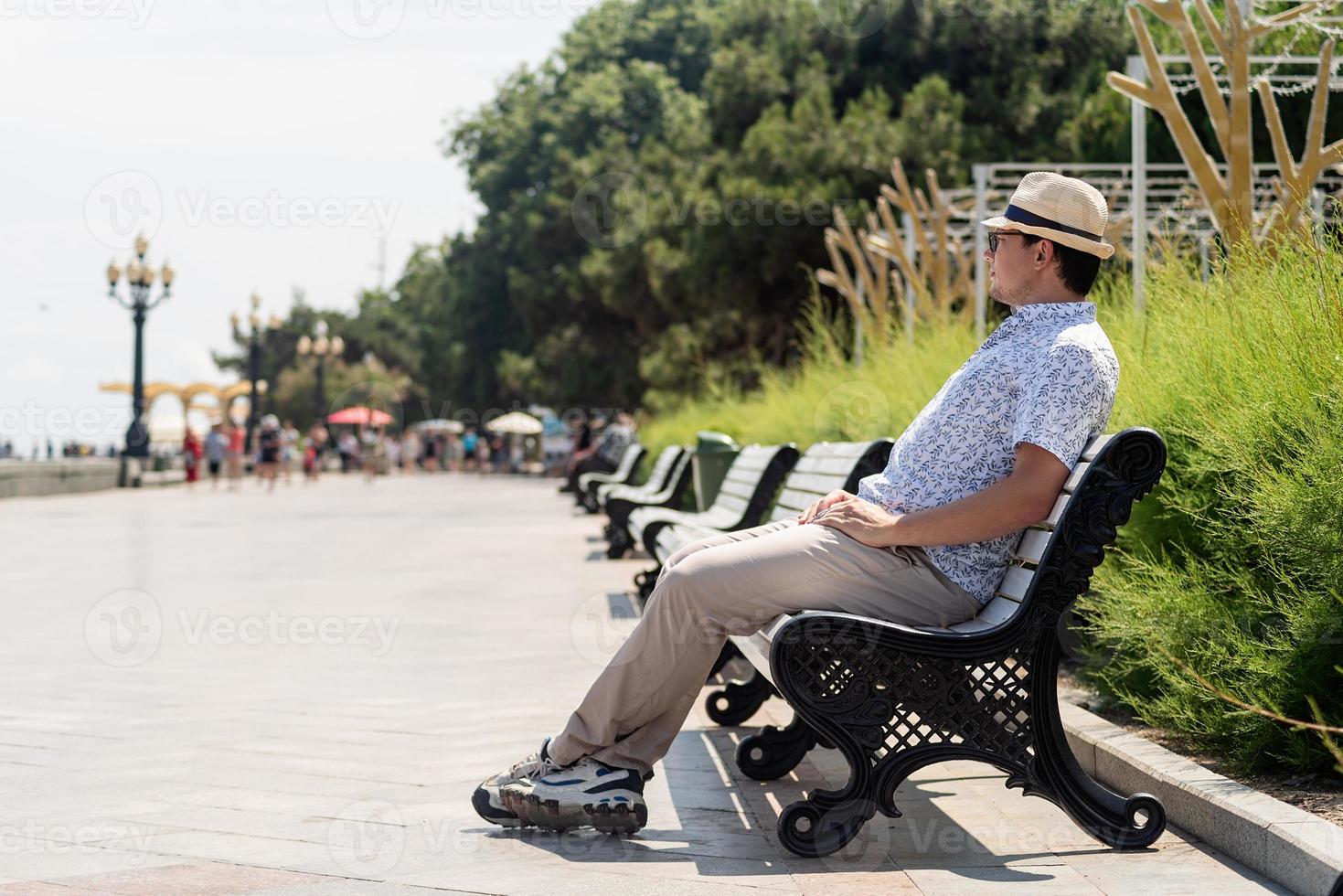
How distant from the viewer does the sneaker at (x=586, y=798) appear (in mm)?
3934

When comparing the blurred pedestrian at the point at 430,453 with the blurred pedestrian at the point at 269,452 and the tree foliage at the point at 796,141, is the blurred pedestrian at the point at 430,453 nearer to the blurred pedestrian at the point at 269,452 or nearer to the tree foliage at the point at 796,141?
the tree foliage at the point at 796,141

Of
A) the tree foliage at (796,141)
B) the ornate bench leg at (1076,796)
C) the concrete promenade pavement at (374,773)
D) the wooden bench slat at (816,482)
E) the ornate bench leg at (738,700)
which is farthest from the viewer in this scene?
the tree foliage at (796,141)

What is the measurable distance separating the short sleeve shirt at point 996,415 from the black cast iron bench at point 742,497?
2.66 metres

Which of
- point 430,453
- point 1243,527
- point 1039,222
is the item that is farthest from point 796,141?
point 430,453

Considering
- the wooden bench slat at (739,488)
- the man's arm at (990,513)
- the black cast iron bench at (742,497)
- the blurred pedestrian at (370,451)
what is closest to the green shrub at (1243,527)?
the man's arm at (990,513)

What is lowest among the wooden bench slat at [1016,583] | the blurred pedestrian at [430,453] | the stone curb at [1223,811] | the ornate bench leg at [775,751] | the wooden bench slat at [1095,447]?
the blurred pedestrian at [430,453]

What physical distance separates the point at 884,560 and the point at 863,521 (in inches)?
4.5

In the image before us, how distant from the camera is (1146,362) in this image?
567cm

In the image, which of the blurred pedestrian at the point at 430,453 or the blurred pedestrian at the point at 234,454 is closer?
the blurred pedestrian at the point at 234,454

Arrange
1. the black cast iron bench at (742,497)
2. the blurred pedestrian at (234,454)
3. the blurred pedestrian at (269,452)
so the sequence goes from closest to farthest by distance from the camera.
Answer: the black cast iron bench at (742,497)
the blurred pedestrian at (269,452)
the blurred pedestrian at (234,454)

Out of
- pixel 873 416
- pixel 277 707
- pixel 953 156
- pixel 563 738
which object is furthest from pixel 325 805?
pixel 953 156

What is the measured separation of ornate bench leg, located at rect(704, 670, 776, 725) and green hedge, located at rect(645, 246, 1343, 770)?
1224mm

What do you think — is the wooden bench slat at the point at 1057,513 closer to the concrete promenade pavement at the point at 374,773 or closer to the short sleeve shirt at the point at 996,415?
the short sleeve shirt at the point at 996,415

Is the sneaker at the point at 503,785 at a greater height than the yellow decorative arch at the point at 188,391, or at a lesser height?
greater
